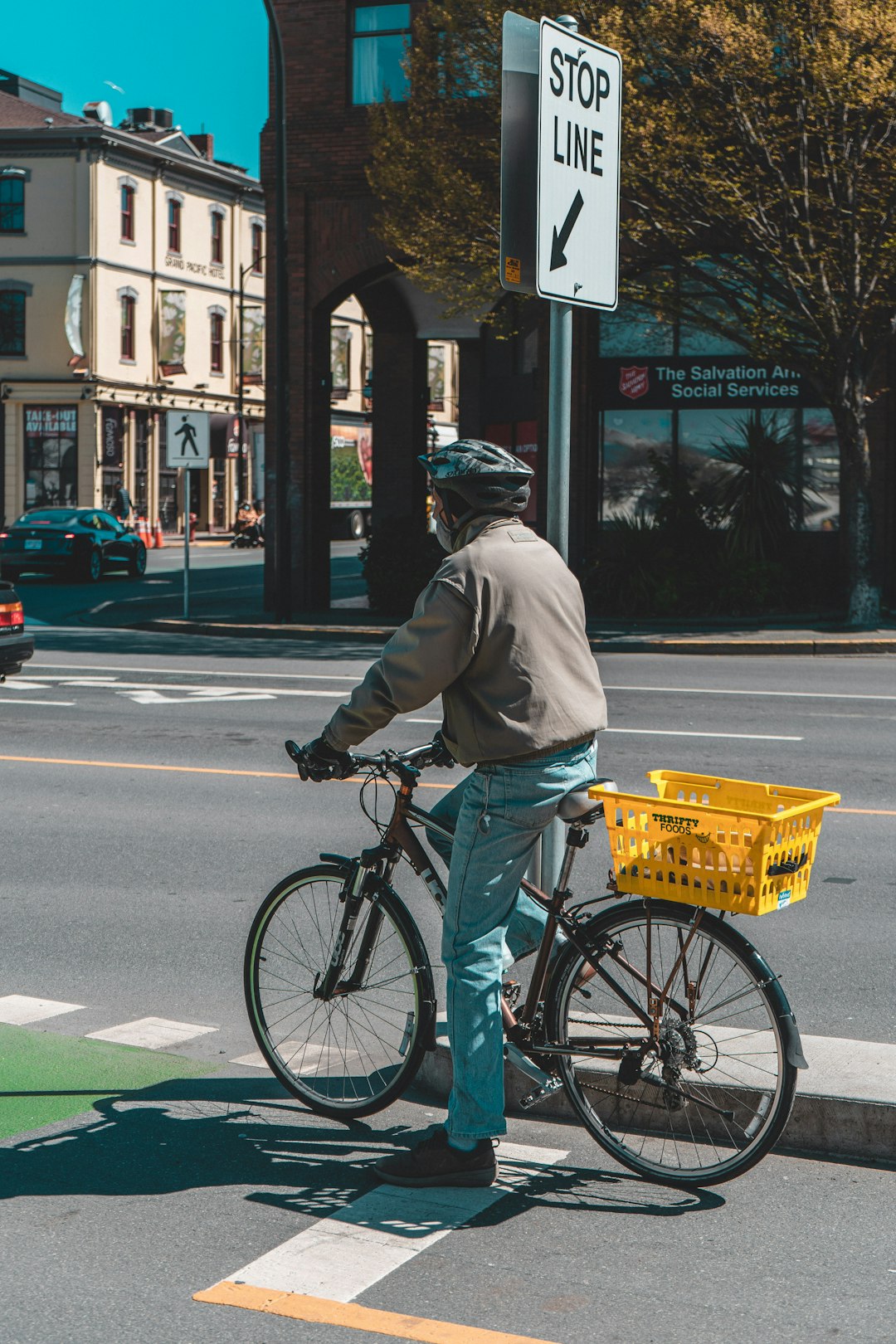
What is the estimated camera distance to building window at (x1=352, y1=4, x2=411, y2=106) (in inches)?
958

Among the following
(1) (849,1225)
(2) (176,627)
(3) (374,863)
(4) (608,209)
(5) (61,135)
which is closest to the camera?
(1) (849,1225)

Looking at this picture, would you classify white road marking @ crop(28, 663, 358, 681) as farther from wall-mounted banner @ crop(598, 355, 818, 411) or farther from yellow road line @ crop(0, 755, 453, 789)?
wall-mounted banner @ crop(598, 355, 818, 411)

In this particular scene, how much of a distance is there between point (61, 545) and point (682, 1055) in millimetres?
29530

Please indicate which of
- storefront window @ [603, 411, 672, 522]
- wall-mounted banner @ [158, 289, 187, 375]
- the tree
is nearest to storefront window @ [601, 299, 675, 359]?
storefront window @ [603, 411, 672, 522]

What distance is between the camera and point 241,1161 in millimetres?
4426

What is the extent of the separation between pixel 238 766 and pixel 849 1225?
24.5 feet

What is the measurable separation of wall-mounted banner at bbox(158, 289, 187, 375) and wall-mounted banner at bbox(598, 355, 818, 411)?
108ft

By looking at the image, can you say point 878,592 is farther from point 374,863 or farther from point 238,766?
point 374,863

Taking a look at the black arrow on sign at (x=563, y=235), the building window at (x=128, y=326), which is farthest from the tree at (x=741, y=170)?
the building window at (x=128, y=326)

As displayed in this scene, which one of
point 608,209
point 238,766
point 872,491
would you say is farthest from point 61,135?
point 608,209

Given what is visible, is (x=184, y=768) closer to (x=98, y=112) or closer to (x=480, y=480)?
(x=480, y=480)

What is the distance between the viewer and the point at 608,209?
5.30m

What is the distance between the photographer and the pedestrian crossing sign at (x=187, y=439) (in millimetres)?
23422

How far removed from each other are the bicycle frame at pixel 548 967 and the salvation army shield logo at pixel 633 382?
20686mm
